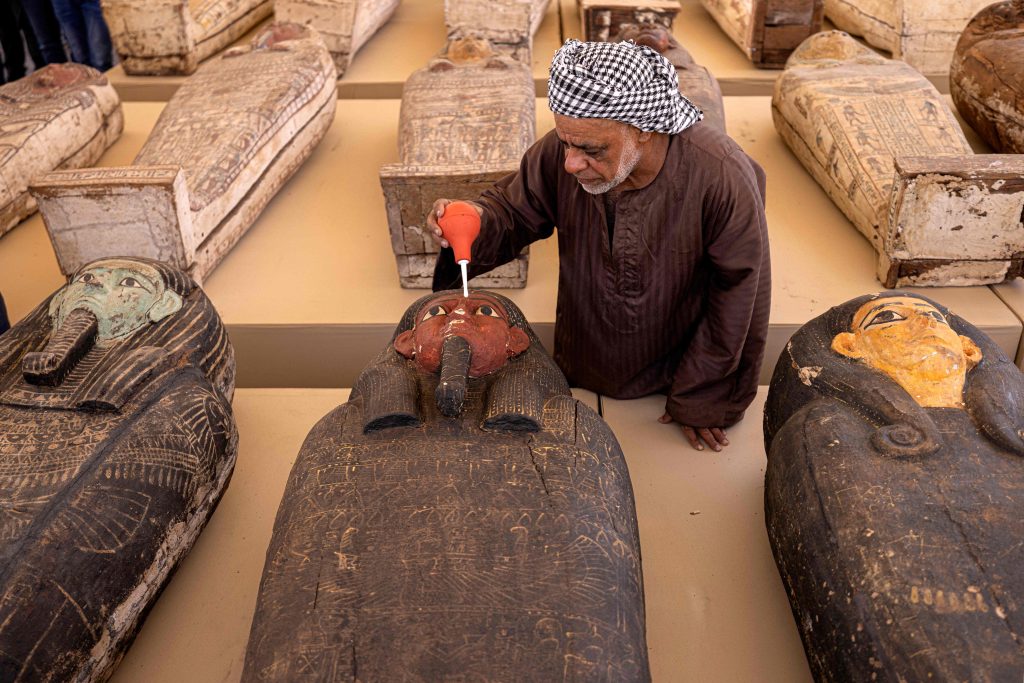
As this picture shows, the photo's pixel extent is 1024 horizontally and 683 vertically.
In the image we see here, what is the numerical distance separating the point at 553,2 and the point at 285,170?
3280 mm

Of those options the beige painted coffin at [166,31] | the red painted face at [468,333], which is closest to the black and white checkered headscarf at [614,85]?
the red painted face at [468,333]

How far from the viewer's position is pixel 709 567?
2246 mm

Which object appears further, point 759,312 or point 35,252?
point 35,252

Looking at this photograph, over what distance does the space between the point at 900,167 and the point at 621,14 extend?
2.29 m

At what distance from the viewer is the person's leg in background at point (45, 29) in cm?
568

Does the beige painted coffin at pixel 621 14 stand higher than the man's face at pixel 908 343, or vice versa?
the beige painted coffin at pixel 621 14

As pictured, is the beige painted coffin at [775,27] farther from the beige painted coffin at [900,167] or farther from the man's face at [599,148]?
the man's face at [599,148]

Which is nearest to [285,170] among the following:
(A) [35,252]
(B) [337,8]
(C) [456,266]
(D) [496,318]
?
(A) [35,252]

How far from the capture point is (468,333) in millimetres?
2201

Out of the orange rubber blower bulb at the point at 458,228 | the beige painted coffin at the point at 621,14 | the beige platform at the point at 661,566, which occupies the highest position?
the orange rubber blower bulb at the point at 458,228

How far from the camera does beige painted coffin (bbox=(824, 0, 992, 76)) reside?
4.86 metres

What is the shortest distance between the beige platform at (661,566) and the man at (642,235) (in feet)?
0.43

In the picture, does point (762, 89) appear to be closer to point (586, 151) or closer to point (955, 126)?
point (955, 126)

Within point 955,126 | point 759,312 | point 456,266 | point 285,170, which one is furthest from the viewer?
point 285,170
